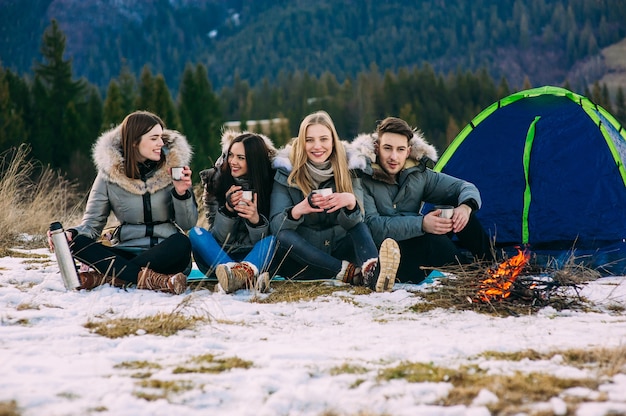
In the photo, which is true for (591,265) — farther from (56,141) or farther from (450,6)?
(450,6)

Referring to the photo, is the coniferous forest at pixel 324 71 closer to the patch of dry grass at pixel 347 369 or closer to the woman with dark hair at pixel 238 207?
the woman with dark hair at pixel 238 207

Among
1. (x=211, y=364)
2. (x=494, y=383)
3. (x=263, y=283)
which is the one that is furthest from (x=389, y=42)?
(x=494, y=383)

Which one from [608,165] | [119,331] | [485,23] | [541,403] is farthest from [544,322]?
[485,23]

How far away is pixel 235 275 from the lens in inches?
188

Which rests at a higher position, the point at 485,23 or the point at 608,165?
the point at 485,23

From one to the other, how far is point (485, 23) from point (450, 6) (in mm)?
13665

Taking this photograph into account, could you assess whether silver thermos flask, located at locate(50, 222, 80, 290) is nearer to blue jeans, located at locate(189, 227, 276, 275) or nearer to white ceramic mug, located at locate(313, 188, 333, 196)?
blue jeans, located at locate(189, 227, 276, 275)

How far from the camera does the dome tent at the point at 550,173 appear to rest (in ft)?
19.9

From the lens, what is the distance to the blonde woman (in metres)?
5.07

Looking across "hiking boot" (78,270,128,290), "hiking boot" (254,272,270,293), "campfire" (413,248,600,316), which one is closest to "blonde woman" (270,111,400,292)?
"hiking boot" (254,272,270,293)

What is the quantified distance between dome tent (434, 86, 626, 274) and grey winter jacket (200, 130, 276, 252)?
2.28m

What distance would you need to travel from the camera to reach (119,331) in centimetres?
361

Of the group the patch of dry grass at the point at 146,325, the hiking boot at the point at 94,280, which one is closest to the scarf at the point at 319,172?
the hiking boot at the point at 94,280

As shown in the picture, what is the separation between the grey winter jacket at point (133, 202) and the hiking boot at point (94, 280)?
1.08 ft
